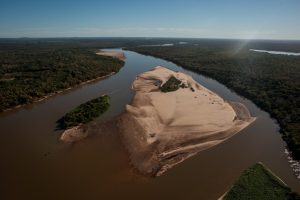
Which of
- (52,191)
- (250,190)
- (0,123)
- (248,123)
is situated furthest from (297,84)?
(0,123)

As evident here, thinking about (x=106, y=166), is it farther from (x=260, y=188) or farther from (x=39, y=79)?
(x=39, y=79)

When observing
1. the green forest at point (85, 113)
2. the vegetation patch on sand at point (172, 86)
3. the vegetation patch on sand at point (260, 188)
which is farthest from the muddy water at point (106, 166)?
the vegetation patch on sand at point (172, 86)

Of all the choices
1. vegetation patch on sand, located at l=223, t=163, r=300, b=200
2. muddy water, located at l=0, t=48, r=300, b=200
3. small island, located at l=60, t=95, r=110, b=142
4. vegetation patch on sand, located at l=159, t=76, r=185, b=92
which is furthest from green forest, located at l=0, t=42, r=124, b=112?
vegetation patch on sand, located at l=223, t=163, r=300, b=200

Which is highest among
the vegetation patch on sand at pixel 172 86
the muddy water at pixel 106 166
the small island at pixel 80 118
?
the vegetation patch on sand at pixel 172 86

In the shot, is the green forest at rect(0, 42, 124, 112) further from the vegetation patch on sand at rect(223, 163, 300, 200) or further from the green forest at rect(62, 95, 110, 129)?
the vegetation patch on sand at rect(223, 163, 300, 200)

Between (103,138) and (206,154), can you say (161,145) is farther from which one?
(103,138)

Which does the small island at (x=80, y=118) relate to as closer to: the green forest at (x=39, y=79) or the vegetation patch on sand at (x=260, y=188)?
the green forest at (x=39, y=79)

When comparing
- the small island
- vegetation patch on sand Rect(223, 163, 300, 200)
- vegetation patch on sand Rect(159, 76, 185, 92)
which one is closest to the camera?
vegetation patch on sand Rect(223, 163, 300, 200)
